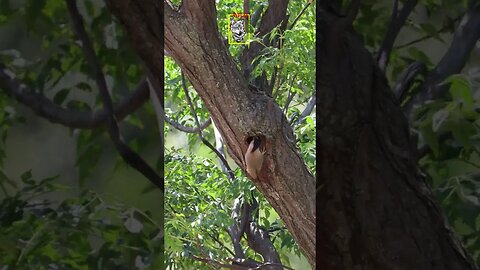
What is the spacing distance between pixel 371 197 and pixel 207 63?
2.38 feet

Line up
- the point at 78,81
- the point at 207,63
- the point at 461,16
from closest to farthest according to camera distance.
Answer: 1. the point at 461,16
2. the point at 78,81
3. the point at 207,63

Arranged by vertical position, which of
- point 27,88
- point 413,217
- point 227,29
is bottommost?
point 413,217

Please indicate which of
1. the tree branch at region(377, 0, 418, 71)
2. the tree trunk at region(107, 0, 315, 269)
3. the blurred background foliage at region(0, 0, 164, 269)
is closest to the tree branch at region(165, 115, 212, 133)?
the tree trunk at region(107, 0, 315, 269)

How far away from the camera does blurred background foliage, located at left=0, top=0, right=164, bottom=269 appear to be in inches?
39.0

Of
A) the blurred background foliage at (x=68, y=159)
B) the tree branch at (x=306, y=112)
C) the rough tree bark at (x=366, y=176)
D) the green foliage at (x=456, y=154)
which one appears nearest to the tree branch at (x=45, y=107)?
the blurred background foliage at (x=68, y=159)

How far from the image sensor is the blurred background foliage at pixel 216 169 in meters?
1.77

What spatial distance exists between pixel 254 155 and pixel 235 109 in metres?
0.13

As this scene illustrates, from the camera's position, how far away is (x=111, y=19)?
102 cm

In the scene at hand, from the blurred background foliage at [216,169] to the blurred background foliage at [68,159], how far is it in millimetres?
743

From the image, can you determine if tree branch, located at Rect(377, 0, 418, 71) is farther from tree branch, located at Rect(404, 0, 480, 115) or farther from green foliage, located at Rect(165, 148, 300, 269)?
green foliage, located at Rect(165, 148, 300, 269)

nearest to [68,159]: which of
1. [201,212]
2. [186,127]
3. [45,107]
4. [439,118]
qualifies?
[45,107]

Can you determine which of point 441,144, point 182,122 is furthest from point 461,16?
point 182,122

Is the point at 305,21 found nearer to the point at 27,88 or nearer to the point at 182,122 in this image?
the point at 182,122

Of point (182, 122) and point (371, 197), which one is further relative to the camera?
point (182, 122)
